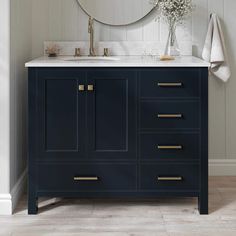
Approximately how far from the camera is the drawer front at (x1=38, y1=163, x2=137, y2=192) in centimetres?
302

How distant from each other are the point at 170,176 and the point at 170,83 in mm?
526

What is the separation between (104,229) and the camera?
9.05ft

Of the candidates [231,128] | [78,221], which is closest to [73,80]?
[78,221]

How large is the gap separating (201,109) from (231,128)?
0.97 metres

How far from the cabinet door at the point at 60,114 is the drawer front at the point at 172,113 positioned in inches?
14.3

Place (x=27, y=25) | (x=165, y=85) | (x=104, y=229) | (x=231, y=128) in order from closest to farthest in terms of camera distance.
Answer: (x=104, y=229) → (x=165, y=85) → (x=27, y=25) → (x=231, y=128)

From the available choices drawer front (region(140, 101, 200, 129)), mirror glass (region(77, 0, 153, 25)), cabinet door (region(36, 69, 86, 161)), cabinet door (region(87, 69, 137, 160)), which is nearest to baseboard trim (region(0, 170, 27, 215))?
cabinet door (region(36, 69, 86, 161))

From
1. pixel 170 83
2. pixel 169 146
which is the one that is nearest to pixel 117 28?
pixel 170 83

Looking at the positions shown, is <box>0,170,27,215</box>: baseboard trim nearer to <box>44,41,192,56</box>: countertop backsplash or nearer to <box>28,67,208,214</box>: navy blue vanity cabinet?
<box>28,67,208,214</box>: navy blue vanity cabinet

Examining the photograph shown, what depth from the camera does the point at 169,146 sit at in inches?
118

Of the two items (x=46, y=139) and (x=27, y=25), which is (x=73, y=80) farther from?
(x=27, y=25)

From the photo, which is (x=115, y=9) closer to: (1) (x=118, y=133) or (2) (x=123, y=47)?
(2) (x=123, y=47)

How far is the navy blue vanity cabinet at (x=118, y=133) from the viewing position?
297 centimetres

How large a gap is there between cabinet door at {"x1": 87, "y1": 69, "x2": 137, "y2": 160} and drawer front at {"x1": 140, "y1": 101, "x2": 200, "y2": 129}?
0.08 m
